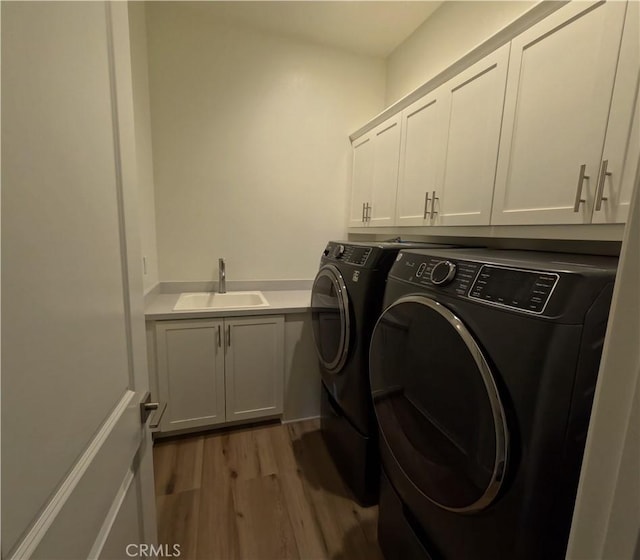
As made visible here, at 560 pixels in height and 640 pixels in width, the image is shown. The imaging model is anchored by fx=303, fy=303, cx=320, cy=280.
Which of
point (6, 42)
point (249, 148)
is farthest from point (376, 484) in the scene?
point (249, 148)

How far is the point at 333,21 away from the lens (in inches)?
83.3

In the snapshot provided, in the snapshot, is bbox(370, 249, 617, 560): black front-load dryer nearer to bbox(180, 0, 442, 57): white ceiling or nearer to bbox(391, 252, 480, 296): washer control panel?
bbox(391, 252, 480, 296): washer control panel

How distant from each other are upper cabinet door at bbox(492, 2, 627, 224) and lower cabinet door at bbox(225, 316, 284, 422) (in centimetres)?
146

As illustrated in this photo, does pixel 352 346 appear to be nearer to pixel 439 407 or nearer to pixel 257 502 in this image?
pixel 439 407

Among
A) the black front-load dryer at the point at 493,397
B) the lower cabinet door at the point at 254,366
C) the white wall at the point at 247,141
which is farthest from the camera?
the white wall at the point at 247,141

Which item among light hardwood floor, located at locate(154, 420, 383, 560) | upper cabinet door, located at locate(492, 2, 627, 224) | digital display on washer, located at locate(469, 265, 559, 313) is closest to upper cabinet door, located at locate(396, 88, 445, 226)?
upper cabinet door, located at locate(492, 2, 627, 224)

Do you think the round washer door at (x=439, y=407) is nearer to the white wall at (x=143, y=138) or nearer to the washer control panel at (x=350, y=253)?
the washer control panel at (x=350, y=253)

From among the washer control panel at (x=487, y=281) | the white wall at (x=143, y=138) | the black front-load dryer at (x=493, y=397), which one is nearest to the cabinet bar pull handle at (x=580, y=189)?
the black front-load dryer at (x=493, y=397)

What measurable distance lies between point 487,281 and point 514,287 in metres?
0.07

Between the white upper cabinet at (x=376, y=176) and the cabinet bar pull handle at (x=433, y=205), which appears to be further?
the white upper cabinet at (x=376, y=176)

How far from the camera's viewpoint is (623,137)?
34.5 inches

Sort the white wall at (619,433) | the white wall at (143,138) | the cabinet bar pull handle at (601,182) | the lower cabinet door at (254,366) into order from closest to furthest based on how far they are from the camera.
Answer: the white wall at (619,433), the cabinet bar pull handle at (601,182), the white wall at (143,138), the lower cabinet door at (254,366)

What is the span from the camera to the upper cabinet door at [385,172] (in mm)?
1985

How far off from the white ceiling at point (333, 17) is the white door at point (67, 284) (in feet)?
5.77
